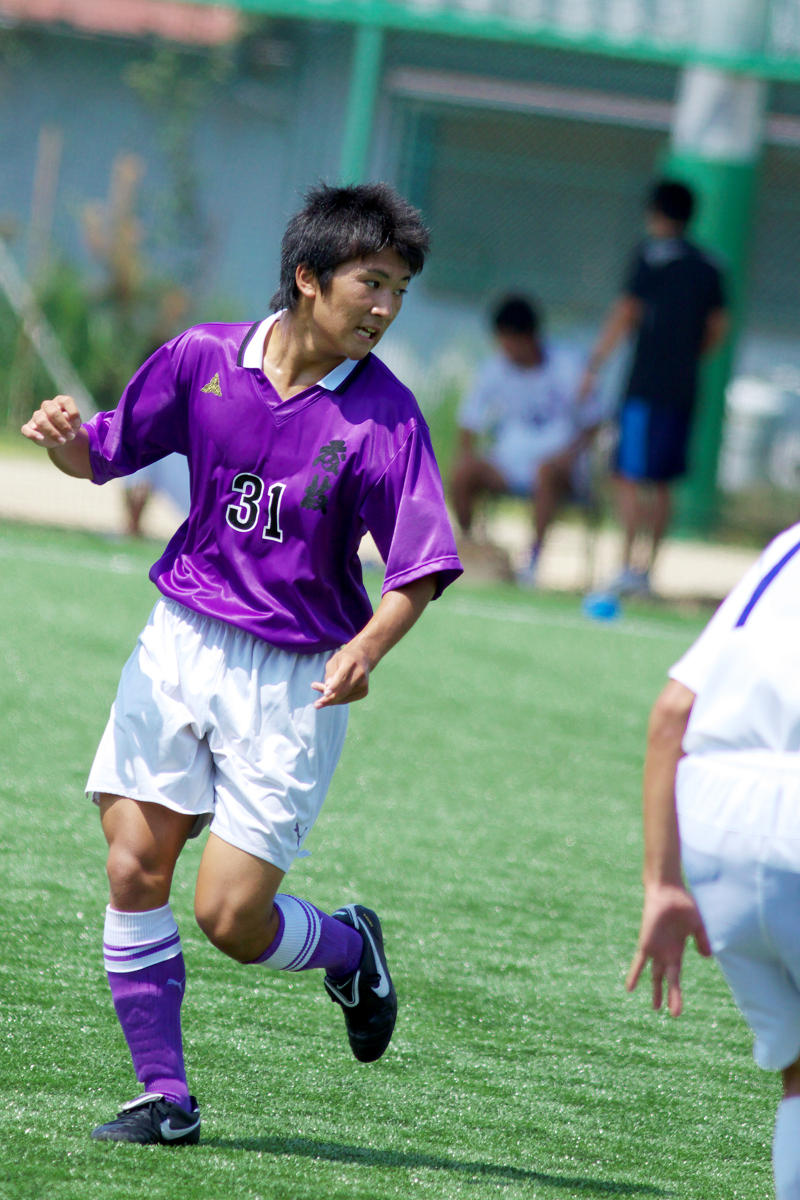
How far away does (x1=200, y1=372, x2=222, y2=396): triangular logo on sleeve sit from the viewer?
332cm

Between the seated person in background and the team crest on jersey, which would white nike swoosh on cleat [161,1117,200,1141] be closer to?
the team crest on jersey

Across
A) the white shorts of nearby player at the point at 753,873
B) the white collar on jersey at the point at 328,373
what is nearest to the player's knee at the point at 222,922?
the white collar on jersey at the point at 328,373

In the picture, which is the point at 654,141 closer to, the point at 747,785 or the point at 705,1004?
the point at 705,1004

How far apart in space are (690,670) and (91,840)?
3099mm

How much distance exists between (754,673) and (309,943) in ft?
4.67

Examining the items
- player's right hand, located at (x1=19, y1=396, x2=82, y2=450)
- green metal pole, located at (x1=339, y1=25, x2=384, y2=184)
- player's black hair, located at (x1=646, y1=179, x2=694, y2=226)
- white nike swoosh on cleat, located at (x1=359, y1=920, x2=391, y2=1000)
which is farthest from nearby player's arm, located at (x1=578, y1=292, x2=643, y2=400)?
player's right hand, located at (x1=19, y1=396, x2=82, y2=450)

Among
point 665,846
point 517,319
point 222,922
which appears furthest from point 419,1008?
point 517,319

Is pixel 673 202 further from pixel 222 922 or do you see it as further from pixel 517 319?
pixel 222 922

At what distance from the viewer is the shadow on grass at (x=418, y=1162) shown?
3.13 m

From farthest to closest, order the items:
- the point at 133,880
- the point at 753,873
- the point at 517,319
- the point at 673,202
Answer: the point at 517,319 < the point at 673,202 < the point at 133,880 < the point at 753,873

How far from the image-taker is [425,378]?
13.2 metres

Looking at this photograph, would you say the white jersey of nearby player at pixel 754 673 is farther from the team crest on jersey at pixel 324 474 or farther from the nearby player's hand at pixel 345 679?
the team crest on jersey at pixel 324 474

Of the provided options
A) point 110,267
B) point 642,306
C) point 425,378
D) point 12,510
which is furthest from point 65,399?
point 110,267

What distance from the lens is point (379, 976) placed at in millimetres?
3584
